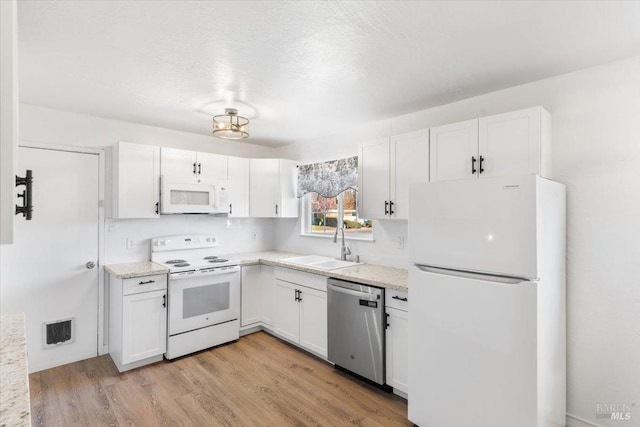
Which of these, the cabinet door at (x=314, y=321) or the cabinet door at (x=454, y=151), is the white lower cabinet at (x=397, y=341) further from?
the cabinet door at (x=454, y=151)

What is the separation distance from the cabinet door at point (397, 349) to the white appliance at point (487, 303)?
0.83 ft

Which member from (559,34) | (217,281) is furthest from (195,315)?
(559,34)

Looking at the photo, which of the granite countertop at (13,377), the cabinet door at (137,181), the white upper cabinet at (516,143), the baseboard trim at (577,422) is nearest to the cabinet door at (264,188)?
the cabinet door at (137,181)

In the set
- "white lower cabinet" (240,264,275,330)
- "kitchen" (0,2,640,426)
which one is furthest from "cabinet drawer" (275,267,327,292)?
"kitchen" (0,2,640,426)

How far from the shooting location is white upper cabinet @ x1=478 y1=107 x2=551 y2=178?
219cm

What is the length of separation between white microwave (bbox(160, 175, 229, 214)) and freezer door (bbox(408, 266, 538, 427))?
8.27 feet

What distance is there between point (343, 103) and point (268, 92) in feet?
2.24

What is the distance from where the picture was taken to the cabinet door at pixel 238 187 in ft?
13.5

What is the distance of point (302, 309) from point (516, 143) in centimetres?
246

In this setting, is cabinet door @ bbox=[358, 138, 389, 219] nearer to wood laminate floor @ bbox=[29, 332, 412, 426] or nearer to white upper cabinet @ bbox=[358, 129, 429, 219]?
white upper cabinet @ bbox=[358, 129, 429, 219]

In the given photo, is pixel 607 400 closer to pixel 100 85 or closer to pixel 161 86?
pixel 161 86

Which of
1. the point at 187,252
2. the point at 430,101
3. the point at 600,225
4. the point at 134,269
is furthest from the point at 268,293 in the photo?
the point at 600,225

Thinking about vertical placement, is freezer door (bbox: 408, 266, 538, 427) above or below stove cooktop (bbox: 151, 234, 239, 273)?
below

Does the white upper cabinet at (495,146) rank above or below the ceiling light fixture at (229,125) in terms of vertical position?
below
